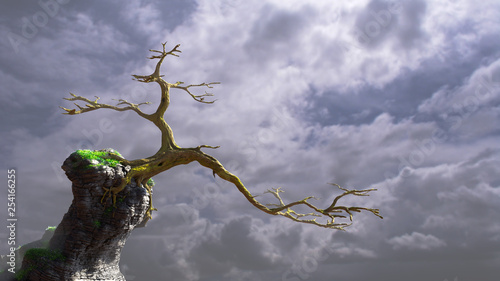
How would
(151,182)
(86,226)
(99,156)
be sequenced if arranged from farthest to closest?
1. (151,182)
2. (99,156)
3. (86,226)

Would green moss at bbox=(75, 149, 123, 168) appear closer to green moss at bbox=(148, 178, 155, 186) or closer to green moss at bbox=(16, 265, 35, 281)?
green moss at bbox=(148, 178, 155, 186)

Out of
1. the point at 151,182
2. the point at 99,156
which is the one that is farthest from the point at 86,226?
the point at 151,182

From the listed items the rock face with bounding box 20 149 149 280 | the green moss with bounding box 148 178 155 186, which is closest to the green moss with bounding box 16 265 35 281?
the rock face with bounding box 20 149 149 280

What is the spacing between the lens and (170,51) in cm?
1977

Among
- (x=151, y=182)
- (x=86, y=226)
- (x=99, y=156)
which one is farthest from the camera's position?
(x=151, y=182)

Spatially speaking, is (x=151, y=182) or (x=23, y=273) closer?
(x=23, y=273)

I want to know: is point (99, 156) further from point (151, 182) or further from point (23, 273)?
point (23, 273)

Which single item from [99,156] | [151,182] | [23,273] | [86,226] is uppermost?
[151,182]

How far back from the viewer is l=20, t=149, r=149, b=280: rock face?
16.2 meters

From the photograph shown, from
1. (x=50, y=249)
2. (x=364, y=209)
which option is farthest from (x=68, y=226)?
(x=364, y=209)

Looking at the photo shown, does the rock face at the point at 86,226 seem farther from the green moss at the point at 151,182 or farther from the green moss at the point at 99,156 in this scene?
the green moss at the point at 151,182

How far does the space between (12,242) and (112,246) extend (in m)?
3.86

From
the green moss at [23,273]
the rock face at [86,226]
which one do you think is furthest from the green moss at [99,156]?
the green moss at [23,273]

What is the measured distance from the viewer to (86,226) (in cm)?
1634
